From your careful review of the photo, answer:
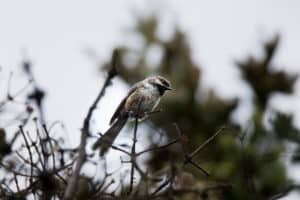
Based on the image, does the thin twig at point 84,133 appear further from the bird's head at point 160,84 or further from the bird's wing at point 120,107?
the bird's head at point 160,84

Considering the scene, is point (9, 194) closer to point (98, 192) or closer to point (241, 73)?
point (98, 192)

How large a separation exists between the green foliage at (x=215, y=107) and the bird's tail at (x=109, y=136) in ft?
19.7

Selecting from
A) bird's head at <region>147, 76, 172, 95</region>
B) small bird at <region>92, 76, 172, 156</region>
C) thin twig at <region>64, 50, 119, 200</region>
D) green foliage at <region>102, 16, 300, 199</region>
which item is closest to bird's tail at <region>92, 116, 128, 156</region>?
small bird at <region>92, 76, 172, 156</region>

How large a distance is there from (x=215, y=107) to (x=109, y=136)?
32.4 feet

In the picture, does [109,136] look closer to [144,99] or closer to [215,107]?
[144,99]

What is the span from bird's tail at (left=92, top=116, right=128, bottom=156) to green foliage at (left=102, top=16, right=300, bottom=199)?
6.01 metres

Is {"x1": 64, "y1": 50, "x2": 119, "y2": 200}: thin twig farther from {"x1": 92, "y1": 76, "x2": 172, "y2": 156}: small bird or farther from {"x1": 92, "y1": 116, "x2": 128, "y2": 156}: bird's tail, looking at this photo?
{"x1": 92, "y1": 76, "x2": 172, "y2": 156}: small bird

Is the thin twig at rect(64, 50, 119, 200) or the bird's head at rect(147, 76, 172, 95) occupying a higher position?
the thin twig at rect(64, 50, 119, 200)

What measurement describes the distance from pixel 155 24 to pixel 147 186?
12142mm

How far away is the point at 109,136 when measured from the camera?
4.57m

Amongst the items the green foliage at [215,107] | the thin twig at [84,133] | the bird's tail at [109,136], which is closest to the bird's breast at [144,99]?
the bird's tail at [109,136]

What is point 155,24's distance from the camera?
15.2m

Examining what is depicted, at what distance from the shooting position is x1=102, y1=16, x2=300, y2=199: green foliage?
12.6m

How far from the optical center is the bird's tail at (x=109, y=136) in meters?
3.77
